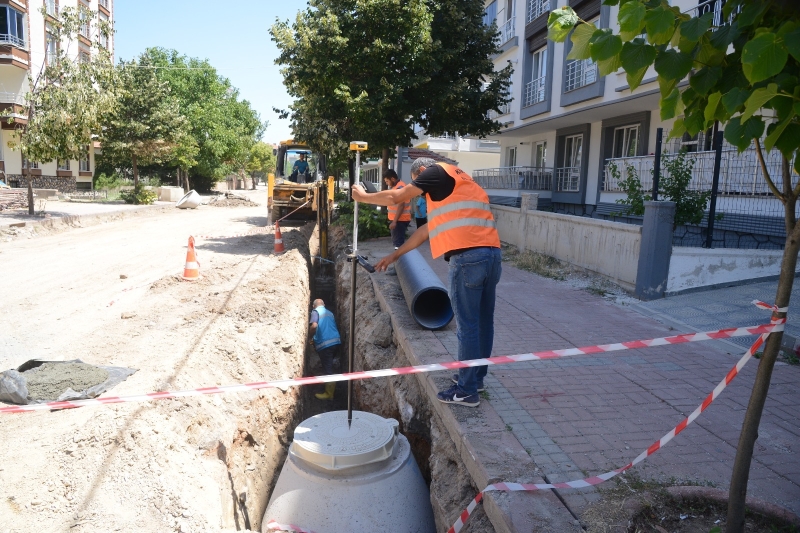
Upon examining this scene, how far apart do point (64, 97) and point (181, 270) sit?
8739 mm

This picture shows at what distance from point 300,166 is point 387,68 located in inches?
300

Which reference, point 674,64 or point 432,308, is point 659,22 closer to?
point 674,64

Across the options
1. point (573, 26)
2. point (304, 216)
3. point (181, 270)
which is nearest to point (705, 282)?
point (573, 26)

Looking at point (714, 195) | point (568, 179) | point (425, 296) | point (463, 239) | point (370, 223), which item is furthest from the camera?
point (568, 179)

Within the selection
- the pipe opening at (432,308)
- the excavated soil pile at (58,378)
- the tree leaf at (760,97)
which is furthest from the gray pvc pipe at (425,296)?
the tree leaf at (760,97)

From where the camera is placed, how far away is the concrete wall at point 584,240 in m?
8.33

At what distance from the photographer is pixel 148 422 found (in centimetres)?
436

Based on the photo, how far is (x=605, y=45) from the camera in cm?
212

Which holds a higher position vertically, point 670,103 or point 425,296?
point 670,103

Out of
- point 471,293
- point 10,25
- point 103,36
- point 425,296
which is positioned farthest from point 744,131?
point 10,25

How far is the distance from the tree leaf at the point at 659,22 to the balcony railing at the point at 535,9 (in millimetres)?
17890

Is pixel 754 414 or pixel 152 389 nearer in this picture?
pixel 754 414

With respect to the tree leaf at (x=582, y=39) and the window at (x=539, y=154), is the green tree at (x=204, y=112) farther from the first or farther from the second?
the tree leaf at (x=582, y=39)

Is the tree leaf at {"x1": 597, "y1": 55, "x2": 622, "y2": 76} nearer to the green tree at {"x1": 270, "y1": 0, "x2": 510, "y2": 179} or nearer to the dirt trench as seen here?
the dirt trench
